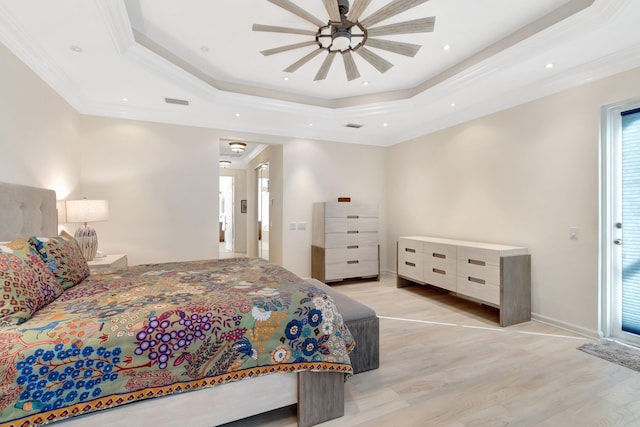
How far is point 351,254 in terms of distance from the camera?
15.8 ft

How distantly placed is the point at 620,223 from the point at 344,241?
10.3ft

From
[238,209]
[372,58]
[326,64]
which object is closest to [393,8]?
[372,58]

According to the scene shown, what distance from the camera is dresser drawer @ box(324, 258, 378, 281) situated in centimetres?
464

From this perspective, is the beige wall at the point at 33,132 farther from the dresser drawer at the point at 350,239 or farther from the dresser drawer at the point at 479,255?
the dresser drawer at the point at 479,255

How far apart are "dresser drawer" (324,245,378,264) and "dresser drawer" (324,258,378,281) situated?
0.20 ft

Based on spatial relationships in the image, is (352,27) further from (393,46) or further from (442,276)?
(442,276)

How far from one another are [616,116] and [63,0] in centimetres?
452

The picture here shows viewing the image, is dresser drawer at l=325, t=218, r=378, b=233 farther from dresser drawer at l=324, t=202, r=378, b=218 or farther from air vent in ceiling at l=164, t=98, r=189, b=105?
air vent in ceiling at l=164, t=98, r=189, b=105

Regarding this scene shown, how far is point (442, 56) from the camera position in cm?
302

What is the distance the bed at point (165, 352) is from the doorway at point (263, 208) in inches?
151

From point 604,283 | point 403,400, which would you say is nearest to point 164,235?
point 403,400

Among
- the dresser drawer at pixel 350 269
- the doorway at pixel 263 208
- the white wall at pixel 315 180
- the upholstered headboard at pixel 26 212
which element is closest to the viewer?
the upholstered headboard at pixel 26 212

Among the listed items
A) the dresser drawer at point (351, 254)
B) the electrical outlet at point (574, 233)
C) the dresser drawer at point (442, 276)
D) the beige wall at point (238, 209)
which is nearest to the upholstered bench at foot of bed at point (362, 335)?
the dresser drawer at point (442, 276)

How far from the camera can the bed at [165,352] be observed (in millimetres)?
1159
